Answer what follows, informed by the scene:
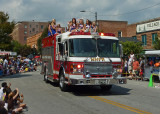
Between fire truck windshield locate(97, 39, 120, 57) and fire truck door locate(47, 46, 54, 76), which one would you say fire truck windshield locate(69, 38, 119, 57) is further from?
fire truck door locate(47, 46, 54, 76)

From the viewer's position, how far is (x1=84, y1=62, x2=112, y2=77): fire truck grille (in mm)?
11641

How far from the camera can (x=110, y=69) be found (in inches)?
471

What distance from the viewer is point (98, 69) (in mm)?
11750

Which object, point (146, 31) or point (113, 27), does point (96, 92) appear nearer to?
point (146, 31)

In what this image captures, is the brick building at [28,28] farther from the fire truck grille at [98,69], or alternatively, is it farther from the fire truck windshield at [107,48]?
the fire truck grille at [98,69]

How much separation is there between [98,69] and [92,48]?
3.33ft

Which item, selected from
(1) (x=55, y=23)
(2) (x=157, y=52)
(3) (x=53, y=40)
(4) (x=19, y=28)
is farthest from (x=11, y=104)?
(4) (x=19, y=28)

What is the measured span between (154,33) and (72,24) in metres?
25.9

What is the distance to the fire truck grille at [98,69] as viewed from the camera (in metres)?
11.6

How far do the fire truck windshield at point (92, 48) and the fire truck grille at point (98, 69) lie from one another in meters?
0.47

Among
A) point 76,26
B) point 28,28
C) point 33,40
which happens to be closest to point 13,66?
point 76,26

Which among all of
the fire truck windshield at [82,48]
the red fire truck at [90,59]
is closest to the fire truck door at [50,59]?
the red fire truck at [90,59]

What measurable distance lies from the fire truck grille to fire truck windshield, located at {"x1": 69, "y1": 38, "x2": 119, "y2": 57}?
0.47 m

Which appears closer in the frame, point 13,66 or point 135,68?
point 135,68
